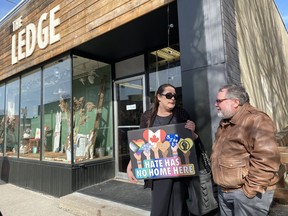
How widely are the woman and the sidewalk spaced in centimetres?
136

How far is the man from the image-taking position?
6.16ft

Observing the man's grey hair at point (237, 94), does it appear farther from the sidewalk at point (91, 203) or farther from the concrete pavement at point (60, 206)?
the concrete pavement at point (60, 206)

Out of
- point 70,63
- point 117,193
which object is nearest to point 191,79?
point 117,193

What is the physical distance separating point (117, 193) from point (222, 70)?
10.6ft

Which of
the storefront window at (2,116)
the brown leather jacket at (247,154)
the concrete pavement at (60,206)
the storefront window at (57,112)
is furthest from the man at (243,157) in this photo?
the storefront window at (2,116)

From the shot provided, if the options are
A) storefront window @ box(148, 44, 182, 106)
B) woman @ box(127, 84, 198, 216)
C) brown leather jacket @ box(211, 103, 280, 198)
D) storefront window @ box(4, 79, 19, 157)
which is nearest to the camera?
brown leather jacket @ box(211, 103, 280, 198)

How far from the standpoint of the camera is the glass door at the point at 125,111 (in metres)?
5.91

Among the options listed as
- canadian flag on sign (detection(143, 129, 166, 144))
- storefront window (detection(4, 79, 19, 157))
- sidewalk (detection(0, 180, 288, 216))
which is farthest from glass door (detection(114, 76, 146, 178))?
storefront window (detection(4, 79, 19, 157))

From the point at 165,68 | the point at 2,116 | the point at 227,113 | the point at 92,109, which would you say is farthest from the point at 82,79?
the point at 227,113

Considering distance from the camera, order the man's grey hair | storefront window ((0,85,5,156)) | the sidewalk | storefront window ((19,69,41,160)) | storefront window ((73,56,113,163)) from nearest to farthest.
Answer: the man's grey hair < the sidewalk < storefront window ((73,56,113,163)) < storefront window ((19,69,41,160)) < storefront window ((0,85,5,156))

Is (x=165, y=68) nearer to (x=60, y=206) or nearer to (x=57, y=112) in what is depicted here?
(x=57, y=112)

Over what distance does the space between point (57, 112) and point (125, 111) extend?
64.9 inches

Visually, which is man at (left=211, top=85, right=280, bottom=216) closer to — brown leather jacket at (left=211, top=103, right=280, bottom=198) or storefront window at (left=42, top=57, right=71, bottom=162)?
brown leather jacket at (left=211, top=103, right=280, bottom=198)

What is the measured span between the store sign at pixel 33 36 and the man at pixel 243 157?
4.63m
